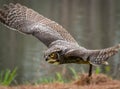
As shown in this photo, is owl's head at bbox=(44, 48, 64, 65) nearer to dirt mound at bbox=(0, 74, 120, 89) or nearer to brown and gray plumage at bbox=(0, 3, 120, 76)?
brown and gray plumage at bbox=(0, 3, 120, 76)

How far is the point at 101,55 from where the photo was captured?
7059 millimetres

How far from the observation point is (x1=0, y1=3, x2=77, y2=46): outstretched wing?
829 cm

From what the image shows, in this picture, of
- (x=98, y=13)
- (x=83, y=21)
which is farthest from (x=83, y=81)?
(x=98, y=13)

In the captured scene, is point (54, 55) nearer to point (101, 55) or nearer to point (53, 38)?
point (101, 55)

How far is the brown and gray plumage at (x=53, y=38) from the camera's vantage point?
7.14m

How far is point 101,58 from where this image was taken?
7020mm

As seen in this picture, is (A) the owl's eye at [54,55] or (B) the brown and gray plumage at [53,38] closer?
(B) the brown and gray plumage at [53,38]

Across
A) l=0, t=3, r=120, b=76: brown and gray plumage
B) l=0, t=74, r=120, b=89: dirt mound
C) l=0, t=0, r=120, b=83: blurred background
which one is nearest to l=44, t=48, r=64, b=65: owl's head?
l=0, t=3, r=120, b=76: brown and gray plumage

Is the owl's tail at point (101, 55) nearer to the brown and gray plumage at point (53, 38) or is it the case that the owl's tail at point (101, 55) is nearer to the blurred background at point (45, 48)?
the brown and gray plumage at point (53, 38)

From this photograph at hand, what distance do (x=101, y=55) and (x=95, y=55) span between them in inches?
3.9

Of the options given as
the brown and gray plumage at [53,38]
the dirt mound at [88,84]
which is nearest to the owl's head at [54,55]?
the brown and gray plumage at [53,38]

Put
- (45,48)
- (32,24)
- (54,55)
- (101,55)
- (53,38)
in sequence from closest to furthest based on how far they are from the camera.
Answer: (101,55), (54,55), (53,38), (32,24), (45,48)

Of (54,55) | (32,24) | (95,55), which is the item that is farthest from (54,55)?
(32,24)

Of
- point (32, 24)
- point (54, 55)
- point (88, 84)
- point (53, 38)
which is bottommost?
point (88, 84)
